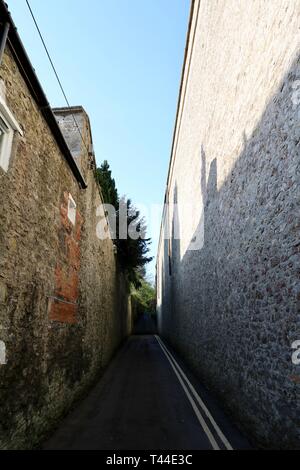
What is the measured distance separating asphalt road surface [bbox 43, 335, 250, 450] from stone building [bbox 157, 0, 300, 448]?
438 mm

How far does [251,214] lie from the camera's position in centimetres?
486

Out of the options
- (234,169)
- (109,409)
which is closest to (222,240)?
(234,169)

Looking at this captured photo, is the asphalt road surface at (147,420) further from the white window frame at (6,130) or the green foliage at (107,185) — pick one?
the green foliage at (107,185)

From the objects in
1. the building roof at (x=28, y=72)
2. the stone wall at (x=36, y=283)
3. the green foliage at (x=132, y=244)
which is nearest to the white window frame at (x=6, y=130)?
the stone wall at (x=36, y=283)

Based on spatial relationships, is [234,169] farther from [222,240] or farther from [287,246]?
[287,246]

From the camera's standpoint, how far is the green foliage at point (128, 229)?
15545mm

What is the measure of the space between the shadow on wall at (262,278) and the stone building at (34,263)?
137 inches

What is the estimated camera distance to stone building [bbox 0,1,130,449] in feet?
11.7

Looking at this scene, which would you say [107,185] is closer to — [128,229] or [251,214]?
[128,229]

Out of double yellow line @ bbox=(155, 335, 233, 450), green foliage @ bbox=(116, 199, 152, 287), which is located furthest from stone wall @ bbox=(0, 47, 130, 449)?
green foliage @ bbox=(116, 199, 152, 287)

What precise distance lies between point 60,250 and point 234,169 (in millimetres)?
4127

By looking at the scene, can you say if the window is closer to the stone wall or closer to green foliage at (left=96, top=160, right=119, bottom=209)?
the stone wall

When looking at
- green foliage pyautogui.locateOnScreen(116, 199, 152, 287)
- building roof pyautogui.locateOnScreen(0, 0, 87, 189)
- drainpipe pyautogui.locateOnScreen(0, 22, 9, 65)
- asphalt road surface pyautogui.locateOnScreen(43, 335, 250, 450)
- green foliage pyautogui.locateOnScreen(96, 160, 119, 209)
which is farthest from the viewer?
green foliage pyautogui.locateOnScreen(116, 199, 152, 287)

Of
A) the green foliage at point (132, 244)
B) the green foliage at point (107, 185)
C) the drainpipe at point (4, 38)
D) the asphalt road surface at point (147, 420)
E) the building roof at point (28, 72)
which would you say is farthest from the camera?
the green foliage at point (132, 244)
